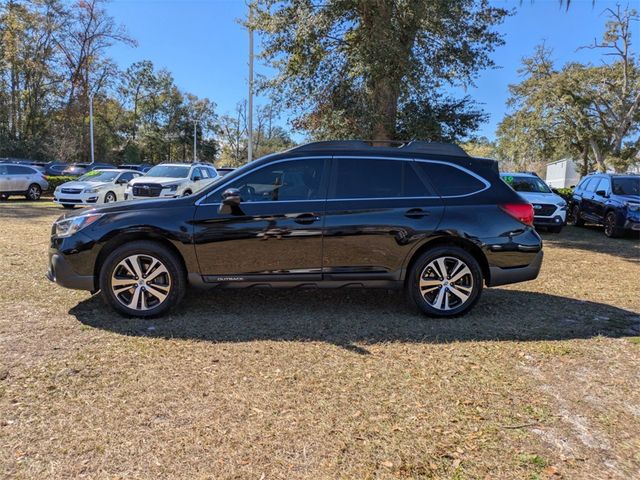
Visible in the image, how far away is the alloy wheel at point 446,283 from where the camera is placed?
4980 millimetres

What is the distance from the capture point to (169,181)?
1481cm

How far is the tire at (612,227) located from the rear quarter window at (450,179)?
32.4ft

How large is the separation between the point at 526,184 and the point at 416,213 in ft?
34.2

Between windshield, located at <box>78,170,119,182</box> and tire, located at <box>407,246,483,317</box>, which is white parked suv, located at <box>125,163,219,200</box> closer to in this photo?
windshield, located at <box>78,170,119,182</box>

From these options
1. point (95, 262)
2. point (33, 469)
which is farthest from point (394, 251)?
point (33, 469)

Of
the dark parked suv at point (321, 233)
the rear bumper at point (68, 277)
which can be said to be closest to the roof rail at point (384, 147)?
the dark parked suv at point (321, 233)

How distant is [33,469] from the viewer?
2518mm

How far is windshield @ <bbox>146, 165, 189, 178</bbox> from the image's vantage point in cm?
1561

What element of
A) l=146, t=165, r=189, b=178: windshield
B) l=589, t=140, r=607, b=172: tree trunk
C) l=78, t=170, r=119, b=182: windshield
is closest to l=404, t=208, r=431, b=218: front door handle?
l=146, t=165, r=189, b=178: windshield

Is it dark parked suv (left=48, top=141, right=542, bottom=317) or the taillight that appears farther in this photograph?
the taillight

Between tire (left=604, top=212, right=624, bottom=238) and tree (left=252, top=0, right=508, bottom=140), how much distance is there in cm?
448

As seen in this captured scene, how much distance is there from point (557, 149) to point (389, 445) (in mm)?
33024

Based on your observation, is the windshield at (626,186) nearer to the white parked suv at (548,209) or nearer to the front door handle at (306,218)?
the white parked suv at (548,209)

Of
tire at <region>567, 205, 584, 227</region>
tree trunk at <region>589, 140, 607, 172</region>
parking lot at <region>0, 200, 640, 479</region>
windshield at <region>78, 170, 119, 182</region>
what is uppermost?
tree trunk at <region>589, 140, 607, 172</region>
